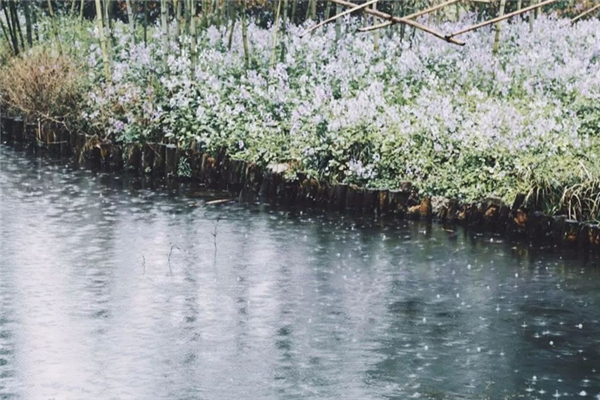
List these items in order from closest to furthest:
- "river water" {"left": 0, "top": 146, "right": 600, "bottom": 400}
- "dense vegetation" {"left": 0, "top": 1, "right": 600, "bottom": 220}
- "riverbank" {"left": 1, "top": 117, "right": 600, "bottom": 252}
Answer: "river water" {"left": 0, "top": 146, "right": 600, "bottom": 400} < "riverbank" {"left": 1, "top": 117, "right": 600, "bottom": 252} < "dense vegetation" {"left": 0, "top": 1, "right": 600, "bottom": 220}

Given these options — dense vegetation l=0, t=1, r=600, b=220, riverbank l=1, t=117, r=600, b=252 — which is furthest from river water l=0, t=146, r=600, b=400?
dense vegetation l=0, t=1, r=600, b=220

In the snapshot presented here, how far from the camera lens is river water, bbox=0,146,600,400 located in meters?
6.25

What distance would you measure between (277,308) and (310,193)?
4.40 metres

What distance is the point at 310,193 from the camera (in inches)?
479

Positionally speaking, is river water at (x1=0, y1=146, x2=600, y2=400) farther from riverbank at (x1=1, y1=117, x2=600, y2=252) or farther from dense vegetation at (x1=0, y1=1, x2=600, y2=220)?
dense vegetation at (x1=0, y1=1, x2=600, y2=220)

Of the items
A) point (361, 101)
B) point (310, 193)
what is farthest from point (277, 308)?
point (361, 101)

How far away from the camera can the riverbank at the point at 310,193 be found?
1035 centimetres

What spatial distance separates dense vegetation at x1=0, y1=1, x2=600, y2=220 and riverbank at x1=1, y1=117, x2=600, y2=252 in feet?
0.43

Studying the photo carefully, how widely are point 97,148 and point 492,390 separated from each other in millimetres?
9553

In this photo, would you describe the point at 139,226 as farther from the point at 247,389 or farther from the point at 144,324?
the point at 247,389

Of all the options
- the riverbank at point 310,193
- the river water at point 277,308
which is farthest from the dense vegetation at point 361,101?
the river water at point 277,308

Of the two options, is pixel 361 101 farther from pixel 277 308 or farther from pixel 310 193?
pixel 277 308

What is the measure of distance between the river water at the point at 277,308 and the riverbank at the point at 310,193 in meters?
0.37

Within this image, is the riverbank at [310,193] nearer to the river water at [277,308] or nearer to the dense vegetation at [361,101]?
the dense vegetation at [361,101]
